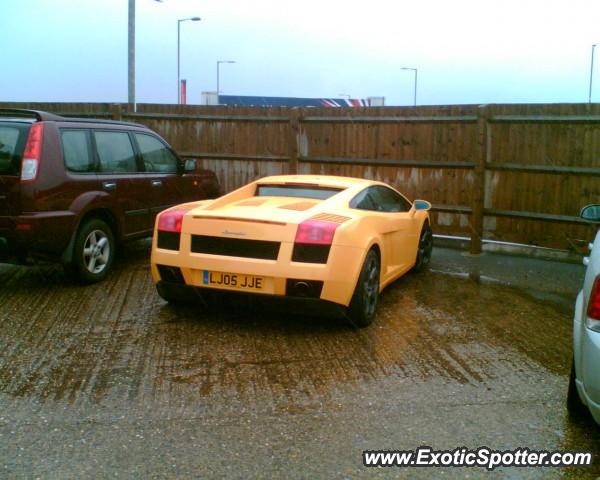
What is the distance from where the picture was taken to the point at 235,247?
5.46m

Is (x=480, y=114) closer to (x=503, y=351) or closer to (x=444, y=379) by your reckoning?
(x=503, y=351)

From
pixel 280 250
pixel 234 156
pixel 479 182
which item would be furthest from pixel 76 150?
pixel 479 182

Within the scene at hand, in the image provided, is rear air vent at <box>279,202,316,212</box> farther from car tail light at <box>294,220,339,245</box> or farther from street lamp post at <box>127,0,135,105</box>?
street lamp post at <box>127,0,135,105</box>

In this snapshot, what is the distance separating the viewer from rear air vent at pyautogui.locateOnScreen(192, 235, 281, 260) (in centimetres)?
536

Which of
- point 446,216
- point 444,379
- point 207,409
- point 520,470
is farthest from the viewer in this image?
point 446,216

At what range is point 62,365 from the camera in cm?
482

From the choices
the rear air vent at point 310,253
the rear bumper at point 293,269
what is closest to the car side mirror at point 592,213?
the rear bumper at point 293,269

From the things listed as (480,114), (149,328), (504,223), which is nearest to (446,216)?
(504,223)

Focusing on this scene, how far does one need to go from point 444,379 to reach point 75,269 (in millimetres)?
4121

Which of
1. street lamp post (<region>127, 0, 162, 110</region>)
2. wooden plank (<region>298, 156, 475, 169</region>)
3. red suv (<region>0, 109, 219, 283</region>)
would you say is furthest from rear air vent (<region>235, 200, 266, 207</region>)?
street lamp post (<region>127, 0, 162, 110</region>)

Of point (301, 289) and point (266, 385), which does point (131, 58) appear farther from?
point (266, 385)

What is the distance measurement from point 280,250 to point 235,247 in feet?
1.30

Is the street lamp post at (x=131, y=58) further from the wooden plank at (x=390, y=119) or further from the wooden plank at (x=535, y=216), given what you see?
the wooden plank at (x=535, y=216)

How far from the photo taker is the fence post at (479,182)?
9617mm
